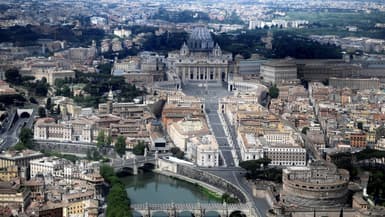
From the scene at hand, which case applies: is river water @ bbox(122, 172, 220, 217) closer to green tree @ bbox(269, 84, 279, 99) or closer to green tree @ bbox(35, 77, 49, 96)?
green tree @ bbox(269, 84, 279, 99)

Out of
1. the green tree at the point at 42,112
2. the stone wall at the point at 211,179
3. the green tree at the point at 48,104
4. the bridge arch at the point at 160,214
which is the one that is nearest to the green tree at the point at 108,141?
the stone wall at the point at 211,179

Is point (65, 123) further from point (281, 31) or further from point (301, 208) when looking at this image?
point (281, 31)

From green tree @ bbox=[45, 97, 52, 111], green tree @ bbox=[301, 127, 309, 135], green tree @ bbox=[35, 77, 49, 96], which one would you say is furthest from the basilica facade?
green tree @ bbox=[301, 127, 309, 135]

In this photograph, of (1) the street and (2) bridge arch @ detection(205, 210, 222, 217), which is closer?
(2) bridge arch @ detection(205, 210, 222, 217)

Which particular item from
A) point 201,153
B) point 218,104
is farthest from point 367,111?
point 201,153

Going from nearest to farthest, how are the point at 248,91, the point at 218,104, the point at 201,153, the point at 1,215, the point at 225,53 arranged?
the point at 1,215
the point at 201,153
the point at 218,104
the point at 248,91
the point at 225,53

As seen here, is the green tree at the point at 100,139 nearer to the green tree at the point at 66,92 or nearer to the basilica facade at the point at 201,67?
the green tree at the point at 66,92
